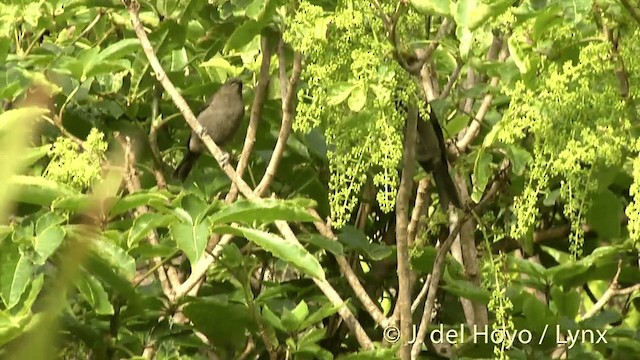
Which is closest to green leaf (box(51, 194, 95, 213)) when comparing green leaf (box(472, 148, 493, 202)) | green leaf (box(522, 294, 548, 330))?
green leaf (box(472, 148, 493, 202))

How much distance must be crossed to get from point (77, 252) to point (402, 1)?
1.51m

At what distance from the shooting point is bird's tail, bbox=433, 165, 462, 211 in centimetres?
247

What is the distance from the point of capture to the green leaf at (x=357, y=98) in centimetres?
161

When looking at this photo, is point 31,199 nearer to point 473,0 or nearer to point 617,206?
point 473,0

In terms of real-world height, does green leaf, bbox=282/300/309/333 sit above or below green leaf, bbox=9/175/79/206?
below

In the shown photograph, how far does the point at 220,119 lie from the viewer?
365 cm

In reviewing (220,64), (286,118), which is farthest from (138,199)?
(220,64)

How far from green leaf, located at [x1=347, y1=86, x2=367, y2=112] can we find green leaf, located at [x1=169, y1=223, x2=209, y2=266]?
333mm

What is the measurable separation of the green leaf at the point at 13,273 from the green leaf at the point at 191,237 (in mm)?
266

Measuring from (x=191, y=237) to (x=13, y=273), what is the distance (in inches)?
12.6

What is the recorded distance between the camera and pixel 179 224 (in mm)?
1729

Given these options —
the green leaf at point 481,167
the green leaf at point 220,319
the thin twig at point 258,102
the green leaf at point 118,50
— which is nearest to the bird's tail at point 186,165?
the thin twig at point 258,102

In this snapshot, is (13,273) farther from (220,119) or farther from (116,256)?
(220,119)

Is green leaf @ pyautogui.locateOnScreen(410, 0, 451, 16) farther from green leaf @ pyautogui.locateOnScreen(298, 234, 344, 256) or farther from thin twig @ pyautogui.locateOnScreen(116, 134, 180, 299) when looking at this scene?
thin twig @ pyautogui.locateOnScreen(116, 134, 180, 299)
